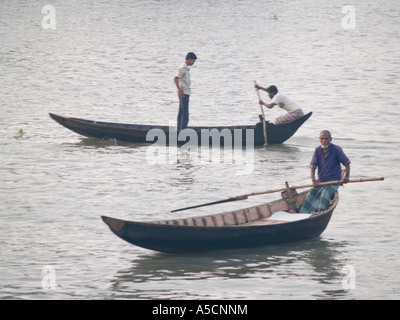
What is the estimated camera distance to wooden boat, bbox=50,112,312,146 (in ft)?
70.1

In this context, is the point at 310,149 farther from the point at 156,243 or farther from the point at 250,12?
the point at 250,12

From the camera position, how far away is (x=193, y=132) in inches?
840

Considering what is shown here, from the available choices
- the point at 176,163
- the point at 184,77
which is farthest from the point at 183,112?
the point at 176,163

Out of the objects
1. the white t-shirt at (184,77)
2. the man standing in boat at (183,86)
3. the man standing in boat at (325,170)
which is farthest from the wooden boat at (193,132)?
the man standing in boat at (325,170)

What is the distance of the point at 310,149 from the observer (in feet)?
73.0

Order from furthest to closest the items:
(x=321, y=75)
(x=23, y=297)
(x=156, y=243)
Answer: (x=321, y=75) < (x=156, y=243) < (x=23, y=297)

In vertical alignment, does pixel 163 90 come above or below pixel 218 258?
above

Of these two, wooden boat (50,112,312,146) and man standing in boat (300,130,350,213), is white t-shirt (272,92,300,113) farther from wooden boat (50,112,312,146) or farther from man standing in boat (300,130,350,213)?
man standing in boat (300,130,350,213)

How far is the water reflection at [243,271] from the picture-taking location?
1245 centimetres

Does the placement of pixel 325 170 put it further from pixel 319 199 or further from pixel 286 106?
pixel 286 106

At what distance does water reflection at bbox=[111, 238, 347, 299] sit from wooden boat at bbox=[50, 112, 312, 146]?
7.37 meters

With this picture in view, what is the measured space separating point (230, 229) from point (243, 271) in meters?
0.69
